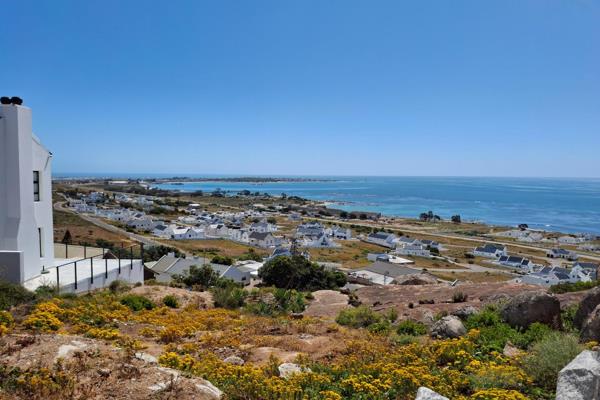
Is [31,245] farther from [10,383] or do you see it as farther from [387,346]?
[387,346]

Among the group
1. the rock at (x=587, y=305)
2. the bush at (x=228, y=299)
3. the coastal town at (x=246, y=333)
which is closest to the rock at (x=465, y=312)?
the coastal town at (x=246, y=333)

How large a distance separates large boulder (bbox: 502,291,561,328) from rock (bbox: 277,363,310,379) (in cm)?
647

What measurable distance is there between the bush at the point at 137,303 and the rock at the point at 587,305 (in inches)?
481

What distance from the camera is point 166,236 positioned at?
74.9 m

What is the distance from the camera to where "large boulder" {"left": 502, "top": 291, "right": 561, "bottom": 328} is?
9.97 metres

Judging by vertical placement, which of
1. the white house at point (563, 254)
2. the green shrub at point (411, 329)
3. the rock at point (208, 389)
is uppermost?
the rock at point (208, 389)

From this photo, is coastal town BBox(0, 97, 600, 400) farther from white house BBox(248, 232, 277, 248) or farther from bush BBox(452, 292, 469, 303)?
white house BBox(248, 232, 277, 248)

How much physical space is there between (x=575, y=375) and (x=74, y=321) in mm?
9771

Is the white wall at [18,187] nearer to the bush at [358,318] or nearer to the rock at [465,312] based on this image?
the bush at [358,318]

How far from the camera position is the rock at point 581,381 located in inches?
177

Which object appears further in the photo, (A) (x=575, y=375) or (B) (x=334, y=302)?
(B) (x=334, y=302)

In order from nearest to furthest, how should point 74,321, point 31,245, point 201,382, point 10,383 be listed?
point 10,383
point 201,382
point 74,321
point 31,245

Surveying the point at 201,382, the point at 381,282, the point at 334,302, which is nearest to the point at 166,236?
the point at 381,282

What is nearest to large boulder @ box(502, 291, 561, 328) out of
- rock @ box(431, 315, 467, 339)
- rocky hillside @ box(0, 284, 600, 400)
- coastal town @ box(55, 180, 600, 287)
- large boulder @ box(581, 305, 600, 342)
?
rocky hillside @ box(0, 284, 600, 400)
